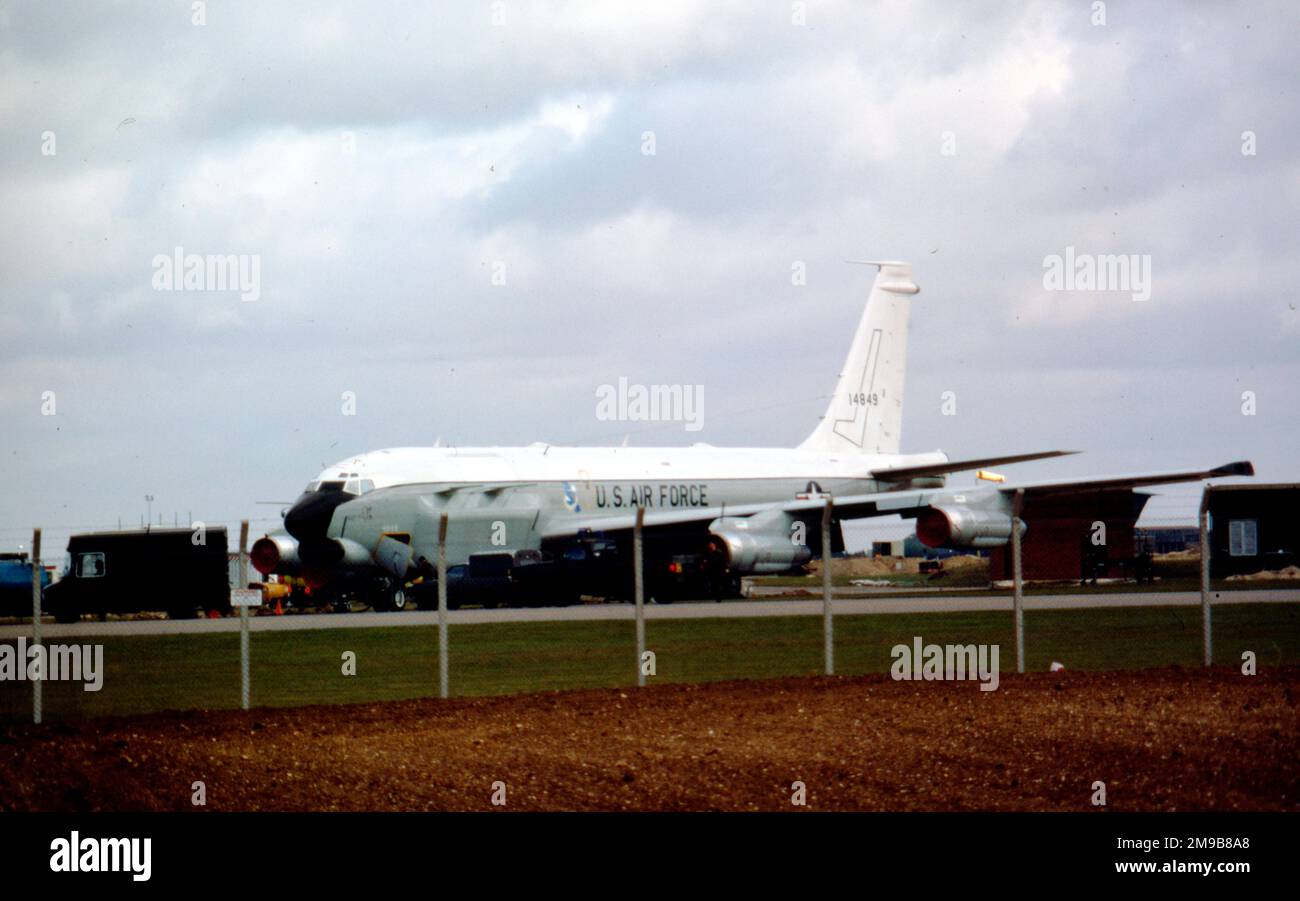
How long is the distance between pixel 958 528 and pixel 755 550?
5685mm

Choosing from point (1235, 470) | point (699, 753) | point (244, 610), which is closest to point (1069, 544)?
point (1235, 470)

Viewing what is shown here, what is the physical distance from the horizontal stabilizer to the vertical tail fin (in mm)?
2277

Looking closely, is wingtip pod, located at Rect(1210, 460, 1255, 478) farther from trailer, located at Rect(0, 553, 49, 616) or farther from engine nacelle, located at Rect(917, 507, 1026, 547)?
trailer, located at Rect(0, 553, 49, 616)

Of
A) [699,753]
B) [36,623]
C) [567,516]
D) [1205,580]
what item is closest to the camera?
[699,753]

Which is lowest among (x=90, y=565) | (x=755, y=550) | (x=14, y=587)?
(x=14, y=587)

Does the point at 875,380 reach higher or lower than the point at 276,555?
higher

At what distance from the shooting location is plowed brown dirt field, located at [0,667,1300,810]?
10789 mm

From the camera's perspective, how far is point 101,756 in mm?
11766

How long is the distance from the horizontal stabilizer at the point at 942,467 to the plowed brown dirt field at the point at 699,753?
26.6 metres

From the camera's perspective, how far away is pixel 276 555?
37.5 metres

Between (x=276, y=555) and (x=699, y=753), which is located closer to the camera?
(x=699, y=753)

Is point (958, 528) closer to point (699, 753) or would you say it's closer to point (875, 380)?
point (699, 753)
